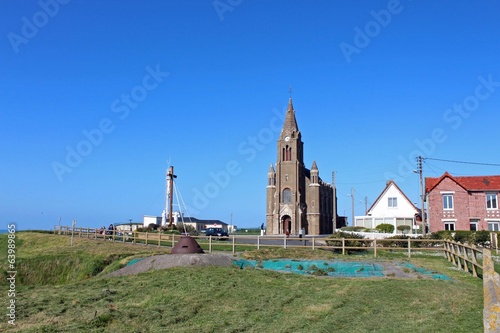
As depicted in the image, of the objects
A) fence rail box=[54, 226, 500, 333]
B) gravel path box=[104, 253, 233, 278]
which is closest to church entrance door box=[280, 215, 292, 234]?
fence rail box=[54, 226, 500, 333]

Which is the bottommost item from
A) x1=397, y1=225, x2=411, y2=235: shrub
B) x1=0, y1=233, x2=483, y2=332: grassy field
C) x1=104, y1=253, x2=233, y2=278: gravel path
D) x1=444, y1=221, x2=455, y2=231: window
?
x1=0, y1=233, x2=483, y2=332: grassy field

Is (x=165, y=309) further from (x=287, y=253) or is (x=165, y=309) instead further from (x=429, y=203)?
(x=429, y=203)

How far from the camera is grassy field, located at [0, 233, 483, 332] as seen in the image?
8.25 metres

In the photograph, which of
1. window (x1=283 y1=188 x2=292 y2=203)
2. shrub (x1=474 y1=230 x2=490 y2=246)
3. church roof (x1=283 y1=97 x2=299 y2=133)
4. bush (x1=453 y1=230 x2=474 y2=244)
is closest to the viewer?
shrub (x1=474 y1=230 x2=490 y2=246)

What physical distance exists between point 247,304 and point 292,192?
60355mm

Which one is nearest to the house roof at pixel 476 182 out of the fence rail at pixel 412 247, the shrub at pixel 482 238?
the shrub at pixel 482 238

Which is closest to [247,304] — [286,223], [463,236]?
[463,236]

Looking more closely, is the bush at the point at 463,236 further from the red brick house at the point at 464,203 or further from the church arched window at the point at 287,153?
the church arched window at the point at 287,153

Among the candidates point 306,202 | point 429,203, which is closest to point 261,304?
point 429,203

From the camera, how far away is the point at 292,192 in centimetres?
7006

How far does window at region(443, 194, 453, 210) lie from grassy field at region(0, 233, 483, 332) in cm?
3051

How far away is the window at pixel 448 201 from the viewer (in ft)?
141

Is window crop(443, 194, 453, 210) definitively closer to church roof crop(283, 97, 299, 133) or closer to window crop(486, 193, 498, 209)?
window crop(486, 193, 498, 209)

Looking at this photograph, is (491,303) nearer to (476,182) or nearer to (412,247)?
(412,247)
